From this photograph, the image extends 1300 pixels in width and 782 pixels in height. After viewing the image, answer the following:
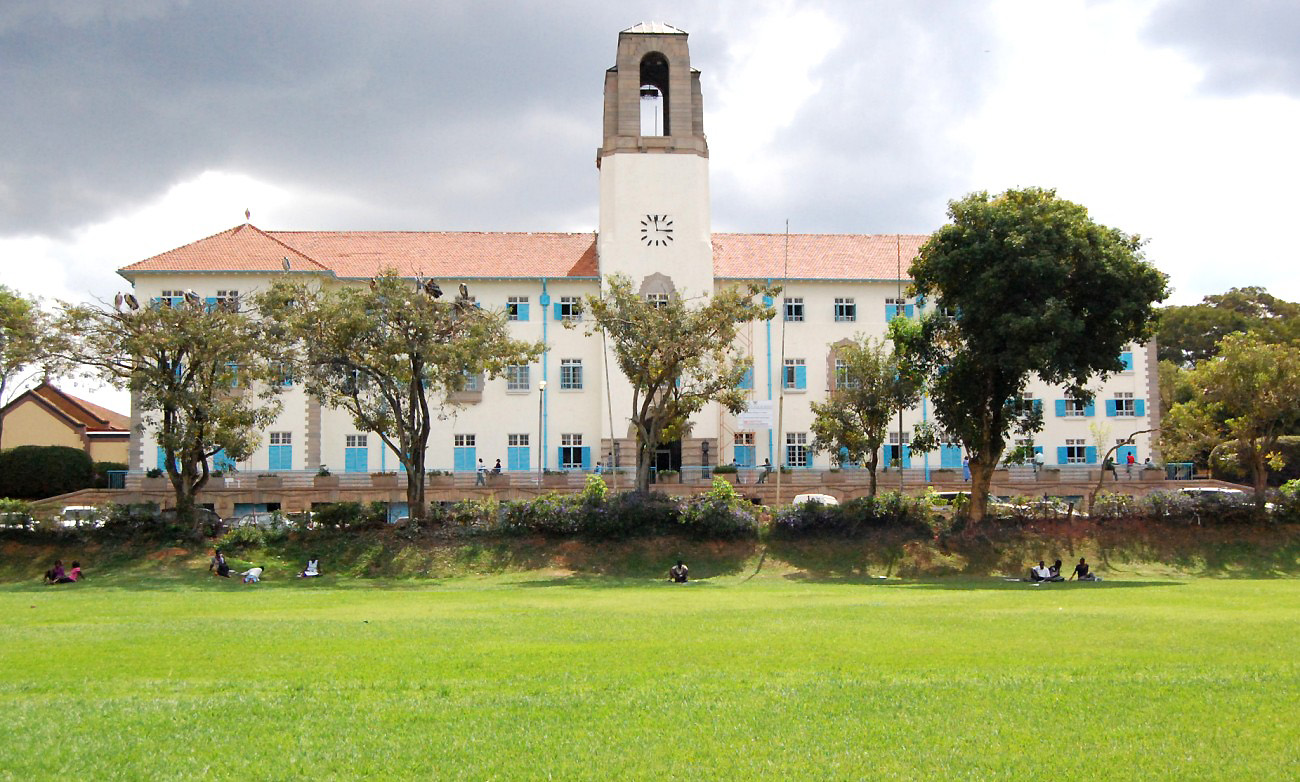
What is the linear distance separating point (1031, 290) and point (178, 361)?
966 inches

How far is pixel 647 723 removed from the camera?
987 cm

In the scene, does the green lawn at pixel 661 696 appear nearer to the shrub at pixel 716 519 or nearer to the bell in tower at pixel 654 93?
the shrub at pixel 716 519

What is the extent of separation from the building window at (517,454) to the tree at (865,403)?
18.2 meters

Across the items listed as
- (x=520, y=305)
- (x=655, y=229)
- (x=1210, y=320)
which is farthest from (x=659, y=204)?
(x=1210, y=320)

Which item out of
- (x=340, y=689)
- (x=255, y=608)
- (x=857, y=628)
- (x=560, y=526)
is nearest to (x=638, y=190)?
(x=560, y=526)

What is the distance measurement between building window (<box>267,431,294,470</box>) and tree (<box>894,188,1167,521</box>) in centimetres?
3119

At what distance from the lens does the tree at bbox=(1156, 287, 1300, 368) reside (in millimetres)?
74312

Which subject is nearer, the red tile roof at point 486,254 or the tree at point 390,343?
the tree at point 390,343

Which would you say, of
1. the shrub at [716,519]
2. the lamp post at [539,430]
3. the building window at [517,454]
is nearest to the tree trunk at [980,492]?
the shrub at [716,519]

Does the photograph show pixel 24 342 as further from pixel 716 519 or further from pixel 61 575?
pixel 716 519

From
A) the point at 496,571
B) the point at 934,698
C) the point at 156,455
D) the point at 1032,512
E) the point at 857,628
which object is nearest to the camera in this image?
the point at 934,698

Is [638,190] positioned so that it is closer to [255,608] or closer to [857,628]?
[255,608]

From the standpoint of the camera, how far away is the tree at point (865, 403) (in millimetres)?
38344

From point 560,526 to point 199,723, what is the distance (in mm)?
23363
